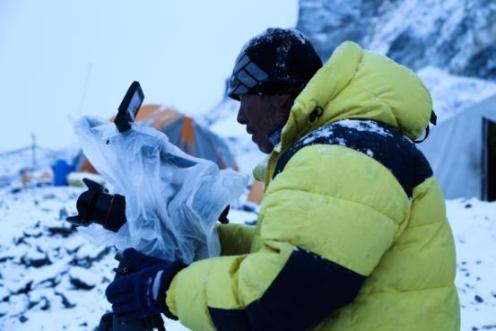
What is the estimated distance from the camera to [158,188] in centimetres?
160

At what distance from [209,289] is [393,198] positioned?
0.53m

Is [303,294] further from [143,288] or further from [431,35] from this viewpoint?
[431,35]

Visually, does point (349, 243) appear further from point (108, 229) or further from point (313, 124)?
point (108, 229)

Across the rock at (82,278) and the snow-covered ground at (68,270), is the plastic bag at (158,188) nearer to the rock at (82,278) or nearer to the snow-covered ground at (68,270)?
the snow-covered ground at (68,270)

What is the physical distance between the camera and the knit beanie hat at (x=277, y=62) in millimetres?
1590

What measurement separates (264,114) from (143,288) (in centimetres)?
68

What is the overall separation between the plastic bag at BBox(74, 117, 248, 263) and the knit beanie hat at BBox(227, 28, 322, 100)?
1.10 feet

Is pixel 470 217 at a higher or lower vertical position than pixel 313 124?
lower

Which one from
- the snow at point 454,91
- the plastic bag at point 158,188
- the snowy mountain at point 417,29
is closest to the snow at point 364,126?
the plastic bag at point 158,188

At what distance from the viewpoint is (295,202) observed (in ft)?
3.91

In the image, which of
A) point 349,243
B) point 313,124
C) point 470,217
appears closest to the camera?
point 349,243

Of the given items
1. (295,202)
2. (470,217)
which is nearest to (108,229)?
(295,202)

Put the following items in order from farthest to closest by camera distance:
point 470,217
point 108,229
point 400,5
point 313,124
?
1. point 400,5
2. point 470,217
3. point 108,229
4. point 313,124

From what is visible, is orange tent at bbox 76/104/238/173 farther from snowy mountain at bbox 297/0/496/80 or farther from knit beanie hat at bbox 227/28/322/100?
snowy mountain at bbox 297/0/496/80
